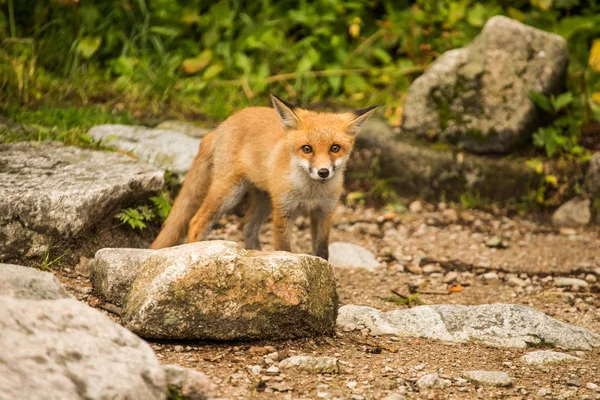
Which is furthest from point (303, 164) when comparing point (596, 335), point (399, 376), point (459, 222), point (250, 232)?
point (459, 222)

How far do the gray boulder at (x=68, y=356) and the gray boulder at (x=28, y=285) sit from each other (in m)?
0.10

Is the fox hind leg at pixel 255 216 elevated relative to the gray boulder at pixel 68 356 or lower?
lower

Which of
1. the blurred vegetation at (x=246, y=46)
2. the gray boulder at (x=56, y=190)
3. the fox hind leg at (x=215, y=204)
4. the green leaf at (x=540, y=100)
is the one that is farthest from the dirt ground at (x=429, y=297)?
the blurred vegetation at (x=246, y=46)

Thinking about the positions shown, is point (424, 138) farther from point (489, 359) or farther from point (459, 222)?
point (489, 359)

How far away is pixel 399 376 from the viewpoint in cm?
330

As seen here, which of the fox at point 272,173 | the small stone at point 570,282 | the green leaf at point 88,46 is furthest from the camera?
the green leaf at point 88,46

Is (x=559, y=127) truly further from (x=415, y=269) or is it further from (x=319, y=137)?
(x=319, y=137)

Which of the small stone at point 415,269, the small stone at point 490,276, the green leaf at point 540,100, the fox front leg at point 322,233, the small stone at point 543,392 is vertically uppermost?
the green leaf at point 540,100

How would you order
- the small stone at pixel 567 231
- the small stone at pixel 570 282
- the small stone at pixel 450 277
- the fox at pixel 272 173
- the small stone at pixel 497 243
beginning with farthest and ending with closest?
the small stone at pixel 567 231 < the small stone at pixel 497 243 < the small stone at pixel 450 277 < the small stone at pixel 570 282 < the fox at pixel 272 173

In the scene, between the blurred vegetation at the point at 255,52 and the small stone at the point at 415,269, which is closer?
the small stone at the point at 415,269

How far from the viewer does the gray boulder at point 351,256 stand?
17.7 feet

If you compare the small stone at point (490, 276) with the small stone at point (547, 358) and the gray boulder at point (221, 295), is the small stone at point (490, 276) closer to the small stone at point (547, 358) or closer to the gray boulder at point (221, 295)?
the small stone at point (547, 358)

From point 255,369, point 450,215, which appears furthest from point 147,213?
point 450,215

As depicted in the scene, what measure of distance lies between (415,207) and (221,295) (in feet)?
11.6
